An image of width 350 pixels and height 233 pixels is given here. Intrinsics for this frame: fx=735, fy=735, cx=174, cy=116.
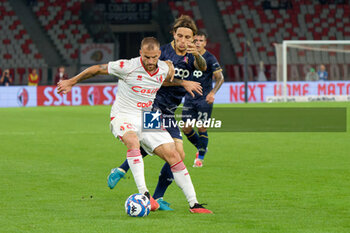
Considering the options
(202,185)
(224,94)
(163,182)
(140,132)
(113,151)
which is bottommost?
(224,94)

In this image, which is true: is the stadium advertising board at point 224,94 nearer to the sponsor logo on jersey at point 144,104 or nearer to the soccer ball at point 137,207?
the sponsor logo on jersey at point 144,104

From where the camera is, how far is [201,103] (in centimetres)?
1214

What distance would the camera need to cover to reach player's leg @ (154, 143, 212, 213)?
7227 millimetres

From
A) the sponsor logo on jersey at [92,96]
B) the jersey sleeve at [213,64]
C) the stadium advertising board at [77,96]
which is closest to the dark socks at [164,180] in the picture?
the jersey sleeve at [213,64]

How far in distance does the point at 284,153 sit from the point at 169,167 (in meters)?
5.94

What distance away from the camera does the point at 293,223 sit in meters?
6.63

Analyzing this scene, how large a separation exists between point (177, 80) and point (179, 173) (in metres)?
1.08

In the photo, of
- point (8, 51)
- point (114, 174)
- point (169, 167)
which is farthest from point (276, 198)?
point (8, 51)

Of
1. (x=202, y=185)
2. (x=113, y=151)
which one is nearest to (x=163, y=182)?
(x=202, y=185)

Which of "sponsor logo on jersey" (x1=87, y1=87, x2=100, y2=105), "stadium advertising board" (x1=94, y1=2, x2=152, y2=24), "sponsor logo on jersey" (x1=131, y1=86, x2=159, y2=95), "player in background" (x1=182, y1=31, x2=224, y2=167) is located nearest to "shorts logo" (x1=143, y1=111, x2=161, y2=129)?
"sponsor logo on jersey" (x1=131, y1=86, x2=159, y2=95)

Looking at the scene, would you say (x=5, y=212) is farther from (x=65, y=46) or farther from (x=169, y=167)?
(x=65, y=46)

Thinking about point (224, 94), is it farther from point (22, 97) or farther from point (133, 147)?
point (133, 147)

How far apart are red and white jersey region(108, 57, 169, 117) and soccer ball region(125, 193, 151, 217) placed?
96 cm

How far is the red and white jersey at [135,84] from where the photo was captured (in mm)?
7402
